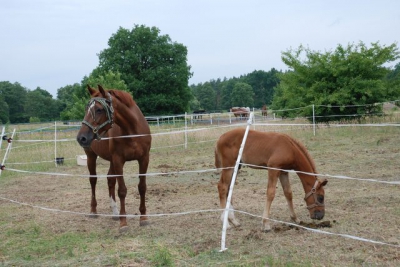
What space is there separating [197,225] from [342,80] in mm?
14685

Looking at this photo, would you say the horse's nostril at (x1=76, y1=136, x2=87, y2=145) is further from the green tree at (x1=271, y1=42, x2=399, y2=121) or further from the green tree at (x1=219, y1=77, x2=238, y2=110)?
the green tree at (x1=219, y1=77, x2=238, y2=110)

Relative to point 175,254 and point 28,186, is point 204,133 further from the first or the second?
point 175,254

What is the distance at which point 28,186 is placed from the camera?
10125 mm

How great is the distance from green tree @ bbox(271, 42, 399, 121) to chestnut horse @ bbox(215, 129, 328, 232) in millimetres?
12262

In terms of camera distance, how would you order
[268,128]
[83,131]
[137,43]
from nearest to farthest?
[83,131]
[268,128]
[137,43]

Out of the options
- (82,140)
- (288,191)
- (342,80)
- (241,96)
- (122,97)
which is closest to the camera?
(82,140)

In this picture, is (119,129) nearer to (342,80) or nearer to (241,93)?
(342,80)

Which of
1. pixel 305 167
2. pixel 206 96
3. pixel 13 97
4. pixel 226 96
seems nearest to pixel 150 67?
pixel 305 167

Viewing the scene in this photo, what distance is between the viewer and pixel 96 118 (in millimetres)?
5094

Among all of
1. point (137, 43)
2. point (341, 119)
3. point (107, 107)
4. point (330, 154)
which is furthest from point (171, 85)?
point (107, 107)

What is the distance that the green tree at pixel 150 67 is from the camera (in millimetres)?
39469

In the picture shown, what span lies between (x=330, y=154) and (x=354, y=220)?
7249mm

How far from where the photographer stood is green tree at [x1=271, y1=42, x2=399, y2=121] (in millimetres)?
17172

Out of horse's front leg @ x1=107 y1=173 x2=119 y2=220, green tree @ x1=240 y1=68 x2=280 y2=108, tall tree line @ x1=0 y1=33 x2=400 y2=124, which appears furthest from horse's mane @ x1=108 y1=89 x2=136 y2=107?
green tree @ x1=240 y1=68 x2=280 y2=108
